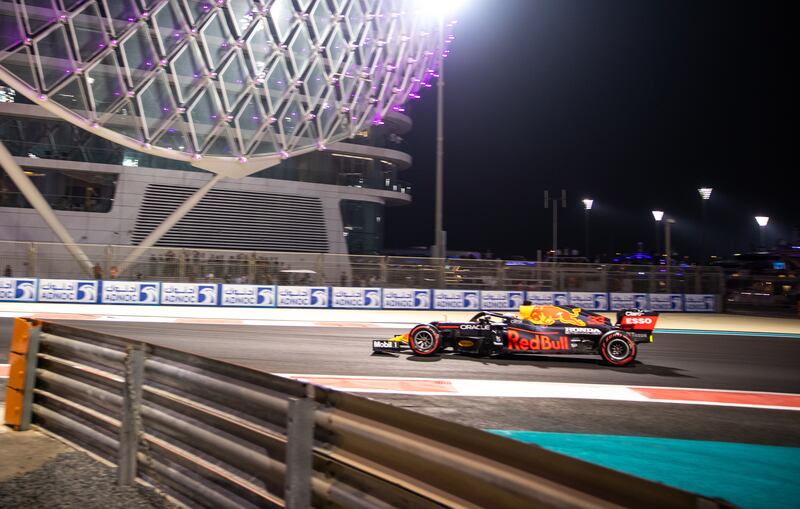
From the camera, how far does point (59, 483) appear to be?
4.12 m

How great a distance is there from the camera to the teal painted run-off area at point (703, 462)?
4.89 metres

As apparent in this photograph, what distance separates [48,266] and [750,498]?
2539cm

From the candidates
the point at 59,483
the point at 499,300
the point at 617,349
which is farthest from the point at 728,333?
the point at 59,483

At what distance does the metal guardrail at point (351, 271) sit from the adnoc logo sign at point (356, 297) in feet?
1.01

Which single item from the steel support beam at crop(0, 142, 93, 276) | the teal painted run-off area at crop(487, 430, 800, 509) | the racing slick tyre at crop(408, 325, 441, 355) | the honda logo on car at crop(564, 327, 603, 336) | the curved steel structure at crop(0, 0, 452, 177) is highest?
the curved steel structure at crop(0, 0, 452, 177)

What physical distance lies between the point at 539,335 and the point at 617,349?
5.07 feet

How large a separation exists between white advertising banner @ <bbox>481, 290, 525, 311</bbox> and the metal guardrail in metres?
0.35

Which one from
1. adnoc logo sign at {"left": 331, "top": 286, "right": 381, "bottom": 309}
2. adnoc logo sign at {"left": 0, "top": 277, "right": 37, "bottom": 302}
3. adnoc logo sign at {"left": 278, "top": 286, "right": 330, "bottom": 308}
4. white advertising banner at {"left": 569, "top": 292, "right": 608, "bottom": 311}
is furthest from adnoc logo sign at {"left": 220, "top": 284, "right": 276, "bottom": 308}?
white advertising banner at {"left": 569, "top": 292, "right": 608, "bottom": 311}

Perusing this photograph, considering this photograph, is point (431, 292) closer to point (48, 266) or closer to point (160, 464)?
point (48, 266)

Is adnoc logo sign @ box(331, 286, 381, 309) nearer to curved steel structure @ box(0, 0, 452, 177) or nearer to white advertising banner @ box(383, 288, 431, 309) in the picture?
white advertising banner @ box(383, 288, 431, 309)

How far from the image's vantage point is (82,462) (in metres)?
4.56

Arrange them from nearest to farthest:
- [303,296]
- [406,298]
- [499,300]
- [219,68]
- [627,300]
Result: [303,296] → [406,298] → [499,300] → [627,300] → [219,68]

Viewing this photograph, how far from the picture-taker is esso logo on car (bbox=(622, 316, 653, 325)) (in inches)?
460

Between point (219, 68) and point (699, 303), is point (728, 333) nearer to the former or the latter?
point (699, 303)
